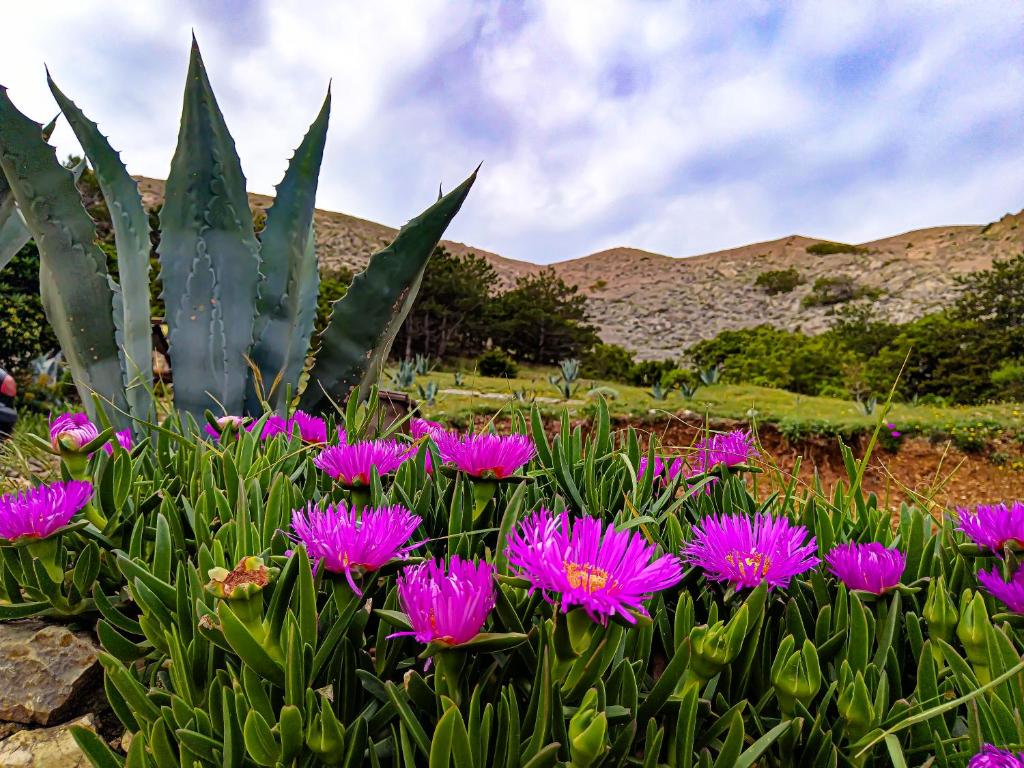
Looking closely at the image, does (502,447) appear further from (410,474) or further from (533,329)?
(533,329)

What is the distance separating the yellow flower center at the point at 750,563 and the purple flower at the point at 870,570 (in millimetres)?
89

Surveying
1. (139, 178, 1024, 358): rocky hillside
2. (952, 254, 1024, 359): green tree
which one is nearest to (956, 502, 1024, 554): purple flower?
(952, 254, 1024, 359): green tree

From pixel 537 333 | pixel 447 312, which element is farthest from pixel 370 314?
pixel 537 333

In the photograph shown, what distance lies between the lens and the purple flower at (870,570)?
1.62 ft

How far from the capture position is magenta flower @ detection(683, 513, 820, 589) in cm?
46

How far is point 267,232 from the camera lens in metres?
1.84

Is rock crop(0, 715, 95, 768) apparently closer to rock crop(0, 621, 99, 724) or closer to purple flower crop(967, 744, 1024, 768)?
rock crop(0, 621, 99, 724)

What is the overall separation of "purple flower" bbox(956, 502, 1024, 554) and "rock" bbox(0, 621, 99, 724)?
0.84 metres

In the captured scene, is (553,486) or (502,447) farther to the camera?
(553,486)

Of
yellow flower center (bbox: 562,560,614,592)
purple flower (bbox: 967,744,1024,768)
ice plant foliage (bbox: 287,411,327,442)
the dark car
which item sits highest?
yellow flower center (bbox: 562,560,614,592)

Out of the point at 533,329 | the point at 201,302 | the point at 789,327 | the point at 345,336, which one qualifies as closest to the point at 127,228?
the point at 201,302

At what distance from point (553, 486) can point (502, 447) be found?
7.4 inches

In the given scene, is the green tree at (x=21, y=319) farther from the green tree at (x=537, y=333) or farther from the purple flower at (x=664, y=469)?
the green tree at (x=537, y=333)

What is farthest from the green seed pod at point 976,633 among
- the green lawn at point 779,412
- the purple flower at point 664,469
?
the green lawn at point 779,412
